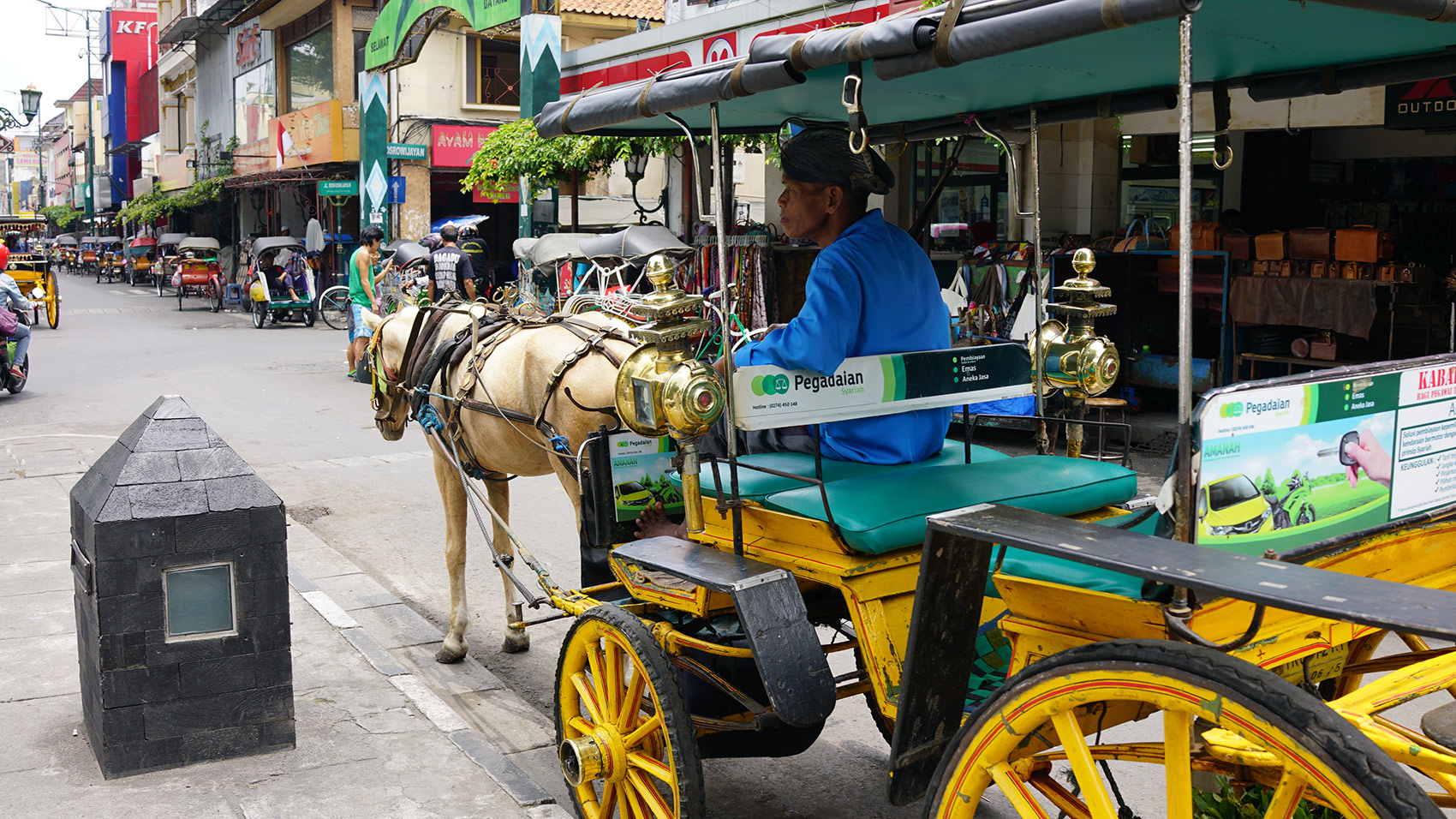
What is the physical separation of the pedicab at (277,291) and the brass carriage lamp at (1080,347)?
2240 centimetres

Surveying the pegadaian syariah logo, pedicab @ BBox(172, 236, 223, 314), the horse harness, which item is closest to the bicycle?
pedicab @ BBox(172, 236, 223, 314)

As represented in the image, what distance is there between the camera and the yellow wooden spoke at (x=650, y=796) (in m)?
3.24

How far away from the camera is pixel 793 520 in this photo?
3.29 meters

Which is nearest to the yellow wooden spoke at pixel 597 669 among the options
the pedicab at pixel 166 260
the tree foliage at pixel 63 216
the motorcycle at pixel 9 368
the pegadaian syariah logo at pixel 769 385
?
the pegadaian syariah logo at pixel 769 385

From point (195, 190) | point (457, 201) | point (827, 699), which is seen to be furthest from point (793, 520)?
point (195, 190)

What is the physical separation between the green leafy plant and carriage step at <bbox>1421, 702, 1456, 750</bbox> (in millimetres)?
399

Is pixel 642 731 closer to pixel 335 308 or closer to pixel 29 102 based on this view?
pixel 335 308

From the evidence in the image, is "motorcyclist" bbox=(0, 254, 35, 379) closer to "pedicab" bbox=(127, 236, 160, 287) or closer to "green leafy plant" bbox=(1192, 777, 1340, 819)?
"green leafy plant" bbox=(1192, 777, 1340, 819)

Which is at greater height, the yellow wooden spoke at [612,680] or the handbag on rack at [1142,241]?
the handbag on rack at [1142,241]

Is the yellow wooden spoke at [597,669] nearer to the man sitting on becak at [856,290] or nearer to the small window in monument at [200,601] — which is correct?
the man sitting on becak at [856,290]

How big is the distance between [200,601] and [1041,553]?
3.04m

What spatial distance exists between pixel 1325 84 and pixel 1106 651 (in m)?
2.18

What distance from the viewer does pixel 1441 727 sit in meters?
2.04

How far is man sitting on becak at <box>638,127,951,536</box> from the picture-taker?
11.1 ft
